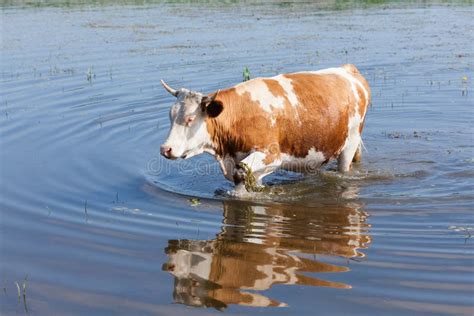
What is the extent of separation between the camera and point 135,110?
1441 centimetres

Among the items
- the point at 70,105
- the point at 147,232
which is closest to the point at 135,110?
the point at 70,105

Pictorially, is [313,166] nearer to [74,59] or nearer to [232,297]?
[232,297]

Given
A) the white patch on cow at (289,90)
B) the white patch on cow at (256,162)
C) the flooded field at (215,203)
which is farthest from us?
the white patch on cow at (289,90)

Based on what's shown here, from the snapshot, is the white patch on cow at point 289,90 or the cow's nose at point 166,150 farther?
the white patch on cow at point 289,90

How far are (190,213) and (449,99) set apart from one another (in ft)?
25.5

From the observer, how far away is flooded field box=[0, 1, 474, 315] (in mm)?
6270

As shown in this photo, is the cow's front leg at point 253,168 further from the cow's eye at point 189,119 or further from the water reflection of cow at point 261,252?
the cow's eye at point 189,119

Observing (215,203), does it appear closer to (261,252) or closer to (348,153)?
(261,252)

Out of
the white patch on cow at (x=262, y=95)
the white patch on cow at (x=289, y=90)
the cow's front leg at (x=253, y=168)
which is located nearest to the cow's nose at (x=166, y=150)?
the cow's front leg at (x=253, y=168)

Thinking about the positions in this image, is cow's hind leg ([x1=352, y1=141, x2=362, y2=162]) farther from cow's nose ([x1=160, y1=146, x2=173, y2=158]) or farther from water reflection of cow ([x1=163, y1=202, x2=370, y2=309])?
cow's nose ([x1=160, y1=146, x2=173, y2=158])

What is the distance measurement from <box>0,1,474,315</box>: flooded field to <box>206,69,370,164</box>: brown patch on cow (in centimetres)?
66

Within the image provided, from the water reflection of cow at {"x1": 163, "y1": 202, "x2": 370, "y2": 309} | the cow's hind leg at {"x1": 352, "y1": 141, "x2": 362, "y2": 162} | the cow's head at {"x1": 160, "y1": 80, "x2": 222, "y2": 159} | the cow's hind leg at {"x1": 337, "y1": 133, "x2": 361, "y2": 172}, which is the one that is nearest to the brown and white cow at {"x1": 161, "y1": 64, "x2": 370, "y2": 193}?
the cow's head at {"x1": 160, "y1": 80, "x2": 222, "y2": 159}

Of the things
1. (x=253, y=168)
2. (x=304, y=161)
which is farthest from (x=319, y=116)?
(x=253, y=168)

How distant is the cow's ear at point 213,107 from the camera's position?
853 centimetres
